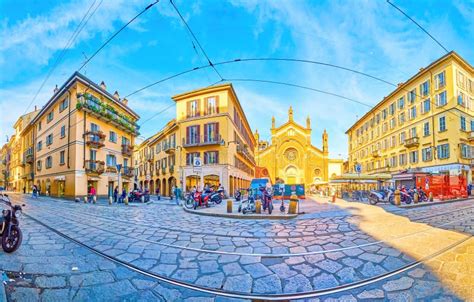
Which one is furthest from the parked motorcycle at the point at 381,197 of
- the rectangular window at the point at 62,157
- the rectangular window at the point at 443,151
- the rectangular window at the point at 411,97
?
the rectangular window at the point at 62,157

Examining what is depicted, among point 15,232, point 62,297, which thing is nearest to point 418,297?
point 62,297

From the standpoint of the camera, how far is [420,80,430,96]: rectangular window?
2950 cm

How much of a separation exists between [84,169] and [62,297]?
23.0 meters

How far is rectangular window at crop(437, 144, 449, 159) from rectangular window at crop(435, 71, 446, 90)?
271 inches

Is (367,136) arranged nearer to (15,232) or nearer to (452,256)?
(452,256)

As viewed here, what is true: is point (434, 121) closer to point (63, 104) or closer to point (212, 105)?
point (212, 105)

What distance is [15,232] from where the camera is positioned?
206 inches

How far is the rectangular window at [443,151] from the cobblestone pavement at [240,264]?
2578 centimetres

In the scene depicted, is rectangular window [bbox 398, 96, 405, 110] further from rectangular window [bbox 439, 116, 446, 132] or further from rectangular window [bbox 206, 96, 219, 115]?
rectangular window [bbox 206, 96, 219, 115]

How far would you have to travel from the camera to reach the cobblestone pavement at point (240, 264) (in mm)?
3373

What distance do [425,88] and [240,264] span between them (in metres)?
36.2

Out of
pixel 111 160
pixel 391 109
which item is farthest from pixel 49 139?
pixel 391 109

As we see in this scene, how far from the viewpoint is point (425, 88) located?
1181 inches

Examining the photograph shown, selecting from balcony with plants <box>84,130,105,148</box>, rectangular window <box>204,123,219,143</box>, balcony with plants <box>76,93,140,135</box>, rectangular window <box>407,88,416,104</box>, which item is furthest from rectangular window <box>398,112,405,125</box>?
balcony with plants <box>84,130,105,148</box>
